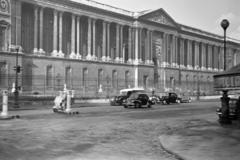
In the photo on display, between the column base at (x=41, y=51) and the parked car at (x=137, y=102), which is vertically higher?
the column base at (x=41, y=51)

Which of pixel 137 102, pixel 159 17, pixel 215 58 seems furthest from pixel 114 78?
pixel 215 58

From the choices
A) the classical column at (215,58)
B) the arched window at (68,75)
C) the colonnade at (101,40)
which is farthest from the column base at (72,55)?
the classical column at (215,58)

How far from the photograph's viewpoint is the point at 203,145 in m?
11.3

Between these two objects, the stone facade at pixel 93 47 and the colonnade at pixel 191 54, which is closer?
the stone facade at pixel 93 47

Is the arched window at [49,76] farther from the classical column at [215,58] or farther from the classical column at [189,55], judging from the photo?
the classical column at [215,58]

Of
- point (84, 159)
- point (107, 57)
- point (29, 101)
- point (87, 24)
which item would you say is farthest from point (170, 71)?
point (84, 159)

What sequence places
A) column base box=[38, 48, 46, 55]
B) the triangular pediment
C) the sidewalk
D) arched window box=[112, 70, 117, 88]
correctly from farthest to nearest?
1. the triangular pediment
2. arched window box=[112, 70, 117, 88]
3. column base box=[38, 48, 46, 55]
4. the sidewalk

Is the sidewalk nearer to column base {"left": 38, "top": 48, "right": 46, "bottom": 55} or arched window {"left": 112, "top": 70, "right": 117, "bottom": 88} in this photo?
column base {"left": 38, "top": 48, "right": 46, "bottom": 55}

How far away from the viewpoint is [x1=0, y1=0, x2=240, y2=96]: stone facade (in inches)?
2158

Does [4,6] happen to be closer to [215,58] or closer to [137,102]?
[137,102]

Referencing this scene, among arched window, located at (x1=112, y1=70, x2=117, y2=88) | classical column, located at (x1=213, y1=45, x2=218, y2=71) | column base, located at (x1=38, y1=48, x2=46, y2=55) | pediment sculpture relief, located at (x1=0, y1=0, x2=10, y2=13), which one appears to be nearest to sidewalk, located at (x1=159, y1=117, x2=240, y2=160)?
pediment sculpture relief, located at (x1=0, y1=0, x2=10, y2=13)

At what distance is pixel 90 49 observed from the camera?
68.9 m

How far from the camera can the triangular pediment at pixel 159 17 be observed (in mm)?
79438

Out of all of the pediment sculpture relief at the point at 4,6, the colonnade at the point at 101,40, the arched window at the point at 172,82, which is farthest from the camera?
the arched window at the point at 172,82
